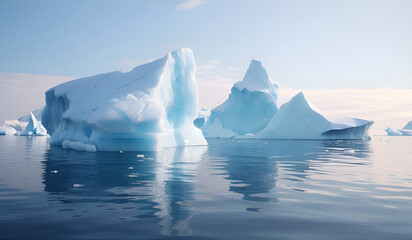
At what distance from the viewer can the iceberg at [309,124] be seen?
119 feet

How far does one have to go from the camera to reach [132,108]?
15828 millimetres

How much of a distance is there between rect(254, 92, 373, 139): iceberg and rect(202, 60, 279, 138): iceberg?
8320mm

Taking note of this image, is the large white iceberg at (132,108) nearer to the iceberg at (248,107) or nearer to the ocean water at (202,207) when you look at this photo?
the ocean water at (202,207)

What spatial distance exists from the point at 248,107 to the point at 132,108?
35.3 metres

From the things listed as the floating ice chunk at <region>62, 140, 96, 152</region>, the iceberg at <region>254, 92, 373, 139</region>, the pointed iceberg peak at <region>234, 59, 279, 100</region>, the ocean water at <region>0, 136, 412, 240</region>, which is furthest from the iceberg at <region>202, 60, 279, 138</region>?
the ocean water at <region>0, 136, 412, 240</region>

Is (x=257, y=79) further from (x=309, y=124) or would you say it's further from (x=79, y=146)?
(x=79, y=146)

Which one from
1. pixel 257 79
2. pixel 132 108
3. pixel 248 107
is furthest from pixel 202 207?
pixel 257 79

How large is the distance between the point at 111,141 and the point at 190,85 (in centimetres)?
841

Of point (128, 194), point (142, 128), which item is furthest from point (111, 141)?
point (128, 194)

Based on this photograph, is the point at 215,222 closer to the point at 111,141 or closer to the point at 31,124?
the point at 111,141

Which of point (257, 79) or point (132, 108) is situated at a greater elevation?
point (257, 79)

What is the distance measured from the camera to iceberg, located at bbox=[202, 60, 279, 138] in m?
47.9

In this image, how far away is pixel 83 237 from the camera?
11.3 ft

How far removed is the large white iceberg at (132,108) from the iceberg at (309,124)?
671 inches
